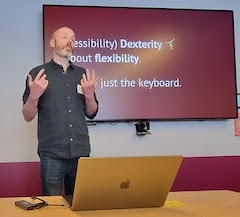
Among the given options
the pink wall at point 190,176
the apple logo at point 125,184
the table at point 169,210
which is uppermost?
the apple logo at point 125,184

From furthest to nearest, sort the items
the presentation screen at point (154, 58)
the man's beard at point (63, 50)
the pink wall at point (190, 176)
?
1. the presentation screen at point (154, 58)
2. the pink wall at point (190, 176)
3. the man's beard at point (63, 50)

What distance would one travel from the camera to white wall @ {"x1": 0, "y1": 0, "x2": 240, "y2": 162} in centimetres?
320

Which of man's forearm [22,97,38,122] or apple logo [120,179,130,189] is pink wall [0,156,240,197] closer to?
man's forearm [22,97,38,122]

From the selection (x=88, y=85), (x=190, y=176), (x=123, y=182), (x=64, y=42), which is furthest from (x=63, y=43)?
(x=190, y=176)

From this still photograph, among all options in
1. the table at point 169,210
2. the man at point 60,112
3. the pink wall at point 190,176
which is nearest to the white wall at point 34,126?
the pink wall at point 190,176

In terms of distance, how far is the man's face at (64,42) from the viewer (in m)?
2.44

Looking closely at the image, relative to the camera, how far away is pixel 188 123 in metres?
3.51

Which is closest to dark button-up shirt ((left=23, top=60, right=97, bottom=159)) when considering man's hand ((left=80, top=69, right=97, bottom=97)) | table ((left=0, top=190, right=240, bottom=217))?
man's hand ((left=80, top=69, right=97, bottom=97))

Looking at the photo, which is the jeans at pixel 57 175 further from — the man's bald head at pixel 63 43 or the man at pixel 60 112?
the man's bald head at pixel 63 43

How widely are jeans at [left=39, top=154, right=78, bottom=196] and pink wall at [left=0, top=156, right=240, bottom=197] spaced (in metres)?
0.93

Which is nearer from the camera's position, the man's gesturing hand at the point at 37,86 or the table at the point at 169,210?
the table at the point at 169,210

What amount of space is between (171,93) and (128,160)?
216 cm

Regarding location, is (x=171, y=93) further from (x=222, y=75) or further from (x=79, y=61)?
(x=79, y=61)

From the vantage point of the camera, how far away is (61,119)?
7.76 ft
